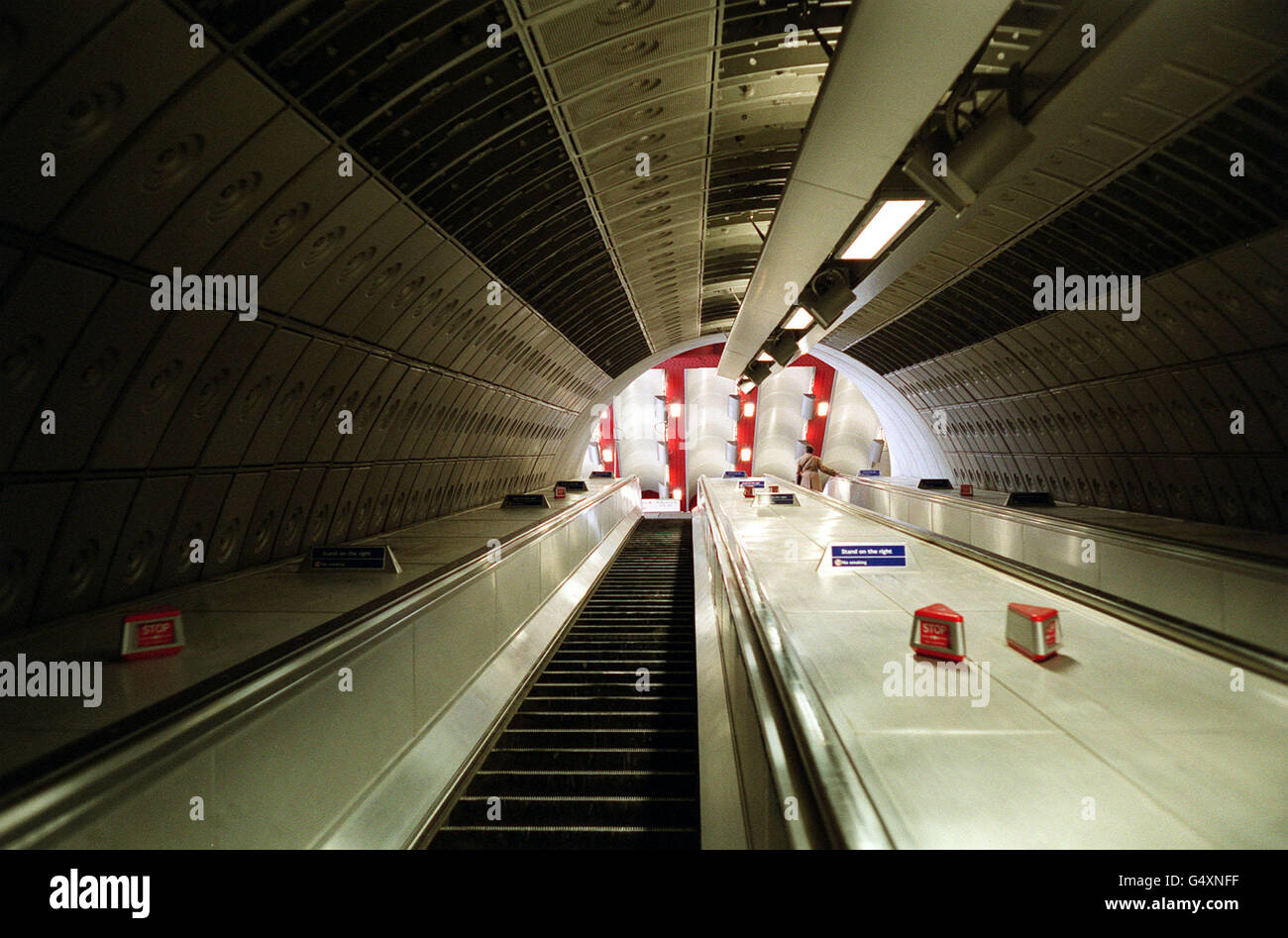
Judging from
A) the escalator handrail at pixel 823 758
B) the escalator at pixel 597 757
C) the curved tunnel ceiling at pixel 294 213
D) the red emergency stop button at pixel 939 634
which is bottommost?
the escalator at pixel 597 757

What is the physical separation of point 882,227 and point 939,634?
12.6 feet

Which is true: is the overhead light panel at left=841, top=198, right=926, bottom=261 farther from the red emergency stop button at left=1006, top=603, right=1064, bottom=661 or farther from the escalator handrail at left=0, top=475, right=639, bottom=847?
the escalator handrail at left=0, top=475, right=639, bottom=847

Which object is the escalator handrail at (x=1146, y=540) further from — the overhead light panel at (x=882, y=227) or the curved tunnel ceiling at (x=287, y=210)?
the curved tunnel ceiling at (x=287, y=210)

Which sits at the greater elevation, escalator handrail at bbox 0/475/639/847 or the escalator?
escalator handrail at bbox 0/475/639/847

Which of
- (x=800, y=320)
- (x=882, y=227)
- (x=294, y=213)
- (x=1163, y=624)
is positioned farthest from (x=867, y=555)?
(x=294, y=213)

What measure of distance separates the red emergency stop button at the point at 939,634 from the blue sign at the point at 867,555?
7.40 feet

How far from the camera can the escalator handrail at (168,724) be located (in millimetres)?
2004

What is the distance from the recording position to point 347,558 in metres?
6.05

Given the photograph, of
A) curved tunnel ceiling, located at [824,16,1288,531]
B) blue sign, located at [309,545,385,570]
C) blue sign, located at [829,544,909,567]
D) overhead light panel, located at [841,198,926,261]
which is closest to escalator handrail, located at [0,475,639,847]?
blue sign, located at [309,545,385,570]

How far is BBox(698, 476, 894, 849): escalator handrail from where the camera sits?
1.88m

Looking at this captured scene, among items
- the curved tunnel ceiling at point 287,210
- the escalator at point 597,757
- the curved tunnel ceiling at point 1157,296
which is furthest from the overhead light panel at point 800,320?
the escalator at point 597,757

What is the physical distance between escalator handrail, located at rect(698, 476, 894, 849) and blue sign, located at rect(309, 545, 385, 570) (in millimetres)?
3668

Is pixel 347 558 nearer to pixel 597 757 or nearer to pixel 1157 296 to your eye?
pixel 597 757

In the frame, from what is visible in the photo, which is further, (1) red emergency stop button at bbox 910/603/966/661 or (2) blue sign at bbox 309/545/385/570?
(2) blue sign at bbox 309/545/385/570
